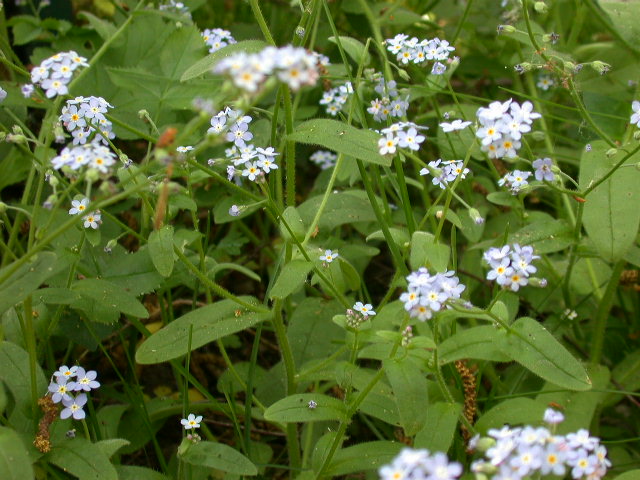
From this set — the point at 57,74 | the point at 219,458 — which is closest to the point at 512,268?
the point at 219,458

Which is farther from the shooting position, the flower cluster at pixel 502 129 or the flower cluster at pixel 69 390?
the flower cluster at pixel 69 390

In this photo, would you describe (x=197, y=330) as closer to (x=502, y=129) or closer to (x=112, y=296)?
(x=112, y=296)

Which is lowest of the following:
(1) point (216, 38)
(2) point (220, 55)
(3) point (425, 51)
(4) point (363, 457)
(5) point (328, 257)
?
(4) point (363, 457)

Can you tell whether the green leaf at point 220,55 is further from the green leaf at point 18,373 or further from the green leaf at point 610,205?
the green leaf at point 610,205

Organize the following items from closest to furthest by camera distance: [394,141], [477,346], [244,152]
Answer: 1. [394,141]
2. [477,346]
3. [244,152]

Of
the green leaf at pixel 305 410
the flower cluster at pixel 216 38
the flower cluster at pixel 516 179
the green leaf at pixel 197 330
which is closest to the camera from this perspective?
the green leaf at pixel 305 410

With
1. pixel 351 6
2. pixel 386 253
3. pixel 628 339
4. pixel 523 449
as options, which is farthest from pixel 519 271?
pixel 351 6

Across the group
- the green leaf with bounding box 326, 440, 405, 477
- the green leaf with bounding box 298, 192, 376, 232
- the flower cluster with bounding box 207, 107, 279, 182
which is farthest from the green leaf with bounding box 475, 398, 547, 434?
the flower cluster with bounding box 207, 107, 279, 182

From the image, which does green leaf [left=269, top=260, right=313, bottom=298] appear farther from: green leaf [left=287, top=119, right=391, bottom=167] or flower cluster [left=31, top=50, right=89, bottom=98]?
flower cluster [left=31, top=50, right=89, bottom=98]

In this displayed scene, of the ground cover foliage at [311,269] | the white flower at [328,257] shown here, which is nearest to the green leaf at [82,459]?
the ground cover foliage at [311,269]
